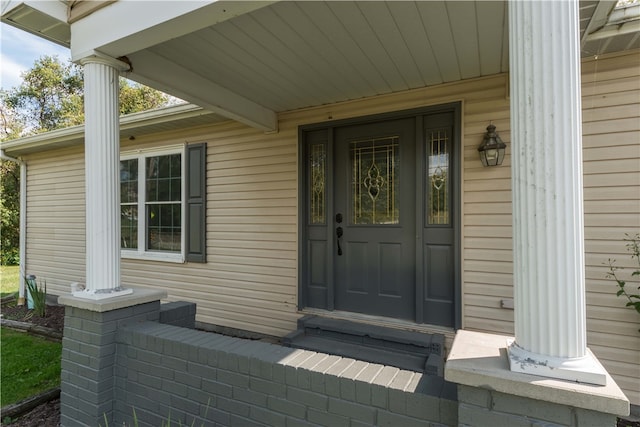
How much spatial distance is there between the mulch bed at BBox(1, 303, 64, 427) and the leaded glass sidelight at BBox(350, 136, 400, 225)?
2.86 meters

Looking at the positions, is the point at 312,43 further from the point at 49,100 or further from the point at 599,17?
the point at 49,100

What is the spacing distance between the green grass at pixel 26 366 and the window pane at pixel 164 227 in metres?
1.57

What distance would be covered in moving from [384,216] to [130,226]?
12.9ft

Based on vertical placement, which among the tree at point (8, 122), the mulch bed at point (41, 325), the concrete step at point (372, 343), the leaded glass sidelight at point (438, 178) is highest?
the tree at point (8, 122)

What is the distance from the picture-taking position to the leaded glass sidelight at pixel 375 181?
3219mm

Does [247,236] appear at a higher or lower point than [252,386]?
higher

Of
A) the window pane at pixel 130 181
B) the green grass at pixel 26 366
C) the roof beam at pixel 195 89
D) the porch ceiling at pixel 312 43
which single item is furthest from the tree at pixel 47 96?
the porch ceiling at pixel 312 43

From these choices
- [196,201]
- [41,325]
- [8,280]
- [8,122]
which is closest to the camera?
[196,201]

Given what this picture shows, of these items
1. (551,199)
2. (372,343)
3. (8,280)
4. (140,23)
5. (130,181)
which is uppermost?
(140,23)

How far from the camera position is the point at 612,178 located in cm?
243

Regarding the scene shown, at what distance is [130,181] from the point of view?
16.5 feet

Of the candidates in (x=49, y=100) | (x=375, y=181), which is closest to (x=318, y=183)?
(x=375, y=181)

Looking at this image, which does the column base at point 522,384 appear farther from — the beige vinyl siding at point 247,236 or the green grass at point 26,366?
the green grass at point 26,366

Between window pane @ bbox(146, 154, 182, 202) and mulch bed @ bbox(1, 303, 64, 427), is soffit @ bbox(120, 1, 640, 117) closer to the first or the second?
window pane @ bbox(146, 154, 182, 202)
